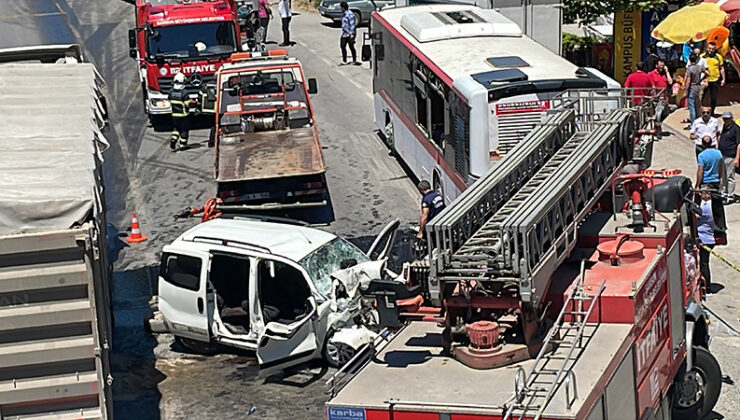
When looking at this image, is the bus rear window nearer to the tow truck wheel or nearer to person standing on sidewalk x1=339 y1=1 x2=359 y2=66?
the tow truck wheel

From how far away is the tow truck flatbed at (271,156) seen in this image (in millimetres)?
20250

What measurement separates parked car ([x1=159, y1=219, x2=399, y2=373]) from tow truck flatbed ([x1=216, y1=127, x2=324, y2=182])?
161 inches

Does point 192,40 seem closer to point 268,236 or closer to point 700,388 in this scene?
point 268,236

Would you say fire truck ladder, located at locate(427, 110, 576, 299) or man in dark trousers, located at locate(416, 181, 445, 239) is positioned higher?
fire truck ladder, located at locate(427, 110, 576, 299)

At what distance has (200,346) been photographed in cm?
1584

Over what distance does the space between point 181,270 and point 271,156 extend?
571 centimetres

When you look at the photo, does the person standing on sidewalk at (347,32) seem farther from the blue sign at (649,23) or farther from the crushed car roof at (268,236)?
the crushed car roof at (268,236)

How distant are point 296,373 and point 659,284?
18.1 feet

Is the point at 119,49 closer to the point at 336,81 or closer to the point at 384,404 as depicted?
the point at 336,81

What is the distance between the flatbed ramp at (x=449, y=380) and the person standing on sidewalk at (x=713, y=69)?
15.3 metres

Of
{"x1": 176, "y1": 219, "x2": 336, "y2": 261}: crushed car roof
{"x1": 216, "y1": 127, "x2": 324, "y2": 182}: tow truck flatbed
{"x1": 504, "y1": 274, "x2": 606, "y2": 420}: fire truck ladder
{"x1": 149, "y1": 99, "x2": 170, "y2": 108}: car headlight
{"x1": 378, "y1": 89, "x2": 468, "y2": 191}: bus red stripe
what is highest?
{"x1": 504, "y1": 274, "x2": 606, "y2": 420}: fire truck ladder

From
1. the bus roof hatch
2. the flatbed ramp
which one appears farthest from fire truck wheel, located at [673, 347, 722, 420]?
the bus roof hatch

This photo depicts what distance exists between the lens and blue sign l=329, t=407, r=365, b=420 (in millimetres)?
8883

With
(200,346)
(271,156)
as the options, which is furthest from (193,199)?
(200,346)
